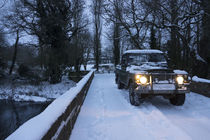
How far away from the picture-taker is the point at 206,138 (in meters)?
3.66

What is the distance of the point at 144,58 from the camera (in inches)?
299

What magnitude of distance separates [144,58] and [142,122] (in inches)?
149

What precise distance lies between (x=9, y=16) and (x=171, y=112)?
A: 20031 mm

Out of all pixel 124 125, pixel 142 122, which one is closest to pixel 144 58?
pixel 142 122

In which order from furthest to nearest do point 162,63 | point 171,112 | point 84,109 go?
point 162,63, point 84,109, point 171,112

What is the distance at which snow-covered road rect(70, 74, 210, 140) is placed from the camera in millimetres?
3771

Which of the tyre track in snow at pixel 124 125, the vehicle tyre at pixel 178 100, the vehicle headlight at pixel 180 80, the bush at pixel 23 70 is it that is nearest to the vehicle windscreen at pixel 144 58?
the vehicle tyre at pixel 178 100

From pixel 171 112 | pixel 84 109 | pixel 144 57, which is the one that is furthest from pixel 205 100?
pixel 84 109

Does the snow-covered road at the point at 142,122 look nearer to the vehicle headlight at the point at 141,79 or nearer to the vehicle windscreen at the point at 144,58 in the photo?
the vehicle headlight at the point at 141,79

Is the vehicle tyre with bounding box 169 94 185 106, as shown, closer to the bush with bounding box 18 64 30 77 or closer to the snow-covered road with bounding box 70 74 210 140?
the snow-covered road with bounding box 70 74 210 140

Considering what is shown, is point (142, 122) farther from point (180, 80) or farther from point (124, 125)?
point (180, 80)

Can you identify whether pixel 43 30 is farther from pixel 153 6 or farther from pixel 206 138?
pixel 206 138

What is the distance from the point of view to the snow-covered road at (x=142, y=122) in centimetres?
377

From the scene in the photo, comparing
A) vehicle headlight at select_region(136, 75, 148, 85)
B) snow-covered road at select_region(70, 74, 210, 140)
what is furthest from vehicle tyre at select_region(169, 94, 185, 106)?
vehicle headlight at select_region(136, 75, 148, 85)
